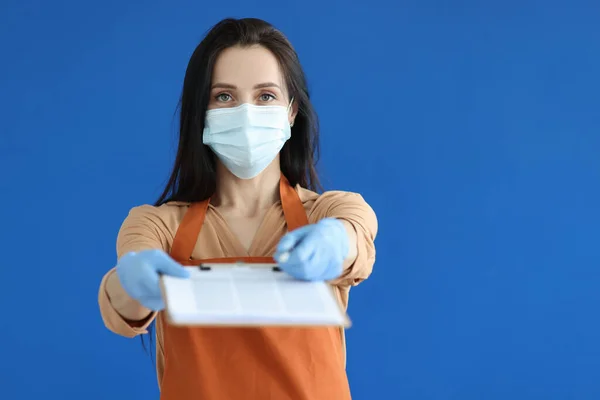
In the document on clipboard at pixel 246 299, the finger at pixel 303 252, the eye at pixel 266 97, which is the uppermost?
the eye at pixel 266 97

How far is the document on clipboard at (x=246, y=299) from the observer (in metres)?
1.15

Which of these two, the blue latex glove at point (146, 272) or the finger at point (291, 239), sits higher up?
the finger at point (291, 239)

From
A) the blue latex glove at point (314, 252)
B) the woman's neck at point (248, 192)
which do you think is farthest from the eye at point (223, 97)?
the blue latex glove at point (314, 252)

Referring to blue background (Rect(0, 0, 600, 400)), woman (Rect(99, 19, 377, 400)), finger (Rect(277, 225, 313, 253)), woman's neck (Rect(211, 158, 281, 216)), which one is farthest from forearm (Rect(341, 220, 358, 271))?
blue background (Rect(0, 0, 600, 400))

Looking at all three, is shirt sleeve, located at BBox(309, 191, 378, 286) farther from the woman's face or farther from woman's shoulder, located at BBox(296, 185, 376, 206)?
the woman's face

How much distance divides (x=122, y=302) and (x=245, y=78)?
458mm

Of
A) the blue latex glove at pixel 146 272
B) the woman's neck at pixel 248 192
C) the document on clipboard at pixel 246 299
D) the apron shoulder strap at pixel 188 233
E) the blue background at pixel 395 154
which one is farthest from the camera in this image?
the blue background at pixel 395 154

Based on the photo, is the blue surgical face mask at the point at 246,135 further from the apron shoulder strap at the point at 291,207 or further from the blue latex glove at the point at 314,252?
the blue latex glove at the point at 314,252

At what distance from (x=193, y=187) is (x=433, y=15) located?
48.2 inches

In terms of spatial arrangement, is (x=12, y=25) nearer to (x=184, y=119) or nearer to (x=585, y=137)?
(x=184, y=119)

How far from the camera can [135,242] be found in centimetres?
145

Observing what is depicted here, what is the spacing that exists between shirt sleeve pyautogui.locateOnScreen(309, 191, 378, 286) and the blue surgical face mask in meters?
0.13

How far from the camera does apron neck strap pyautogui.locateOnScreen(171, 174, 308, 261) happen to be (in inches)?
60.1

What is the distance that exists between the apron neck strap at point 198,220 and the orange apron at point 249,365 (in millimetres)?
65
